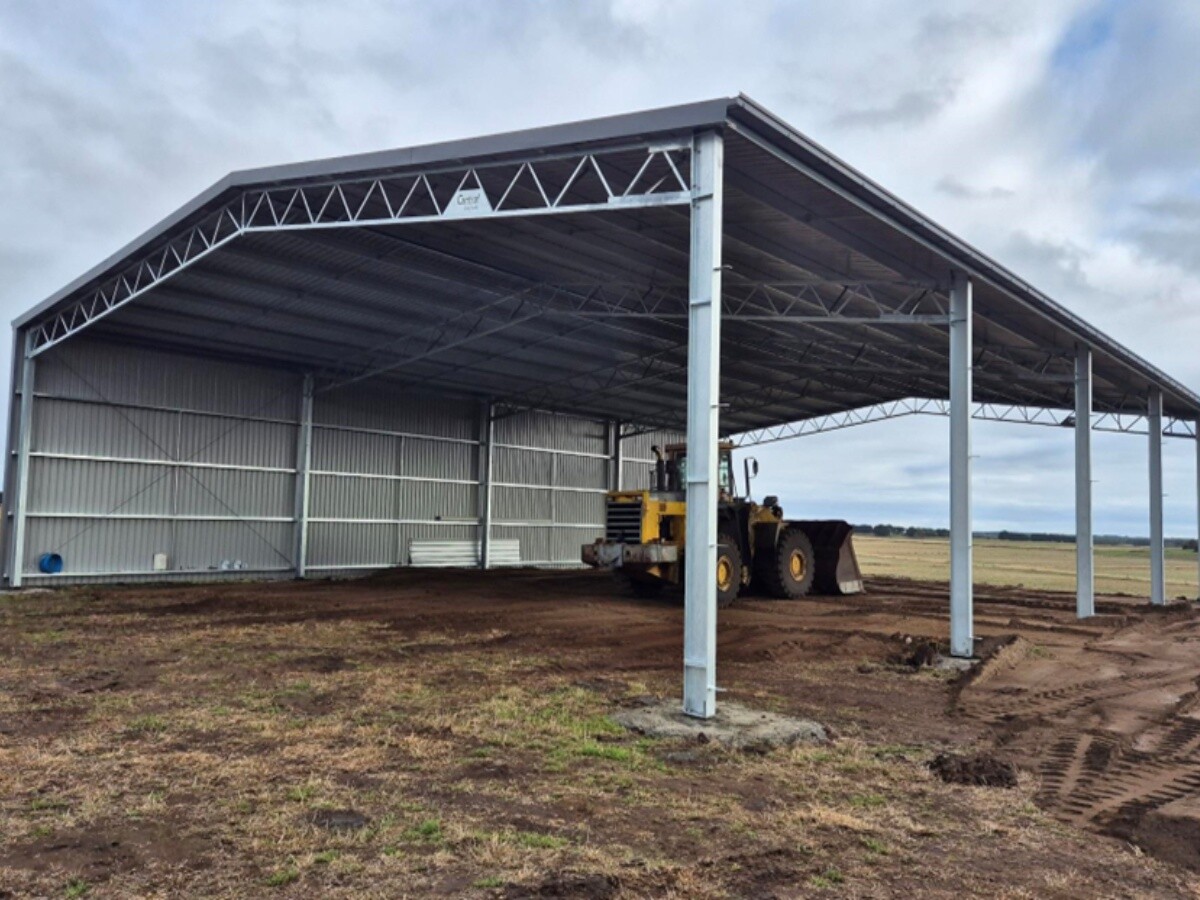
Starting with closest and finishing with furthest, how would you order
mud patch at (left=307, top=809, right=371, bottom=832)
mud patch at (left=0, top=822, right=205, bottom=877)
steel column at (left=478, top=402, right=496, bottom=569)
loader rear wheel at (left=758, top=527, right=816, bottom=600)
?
mud patch at (left=0, top=822, right=205, bottom=877), mud patch at (left=307, top=809, right=371, bottom=832), loader rear wheel at (left=758, top=527, right=816, bottom=600), steel column at (left=478, top=402, right=496, bottom=569)

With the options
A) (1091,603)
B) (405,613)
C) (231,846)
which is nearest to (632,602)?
(405,613)

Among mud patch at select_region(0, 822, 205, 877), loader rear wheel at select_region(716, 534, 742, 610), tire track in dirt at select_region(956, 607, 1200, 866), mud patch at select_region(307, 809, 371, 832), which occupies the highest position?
loader rear wheel at select_region(716, 534, 742, 610)

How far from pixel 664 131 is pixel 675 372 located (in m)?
15.7

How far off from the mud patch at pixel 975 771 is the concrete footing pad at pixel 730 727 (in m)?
1.03

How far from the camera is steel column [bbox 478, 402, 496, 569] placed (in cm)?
2791

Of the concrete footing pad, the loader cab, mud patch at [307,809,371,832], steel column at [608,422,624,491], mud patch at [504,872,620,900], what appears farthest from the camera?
steel column at [608,422,624,491]

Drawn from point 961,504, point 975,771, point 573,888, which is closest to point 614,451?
point 961,504

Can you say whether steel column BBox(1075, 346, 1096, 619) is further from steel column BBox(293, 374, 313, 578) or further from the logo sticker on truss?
steel column BBox(293, 374, 313, 578)

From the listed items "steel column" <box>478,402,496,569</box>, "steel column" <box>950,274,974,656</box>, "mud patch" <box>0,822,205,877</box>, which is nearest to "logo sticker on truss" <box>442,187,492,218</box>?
"steel column" <box>950,274,974,656</box>

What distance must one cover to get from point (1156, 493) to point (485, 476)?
60.1ft

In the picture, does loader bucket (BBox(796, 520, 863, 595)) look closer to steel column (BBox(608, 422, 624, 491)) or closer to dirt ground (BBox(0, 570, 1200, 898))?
dirt ground (BBox(0, 570, 1200, 898))

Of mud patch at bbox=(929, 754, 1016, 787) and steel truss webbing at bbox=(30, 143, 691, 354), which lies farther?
steel truss webbing at bbox=(30, 143, 691, 354)

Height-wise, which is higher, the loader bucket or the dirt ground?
the loader bucket

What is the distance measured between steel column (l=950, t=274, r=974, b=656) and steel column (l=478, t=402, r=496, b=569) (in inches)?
686
